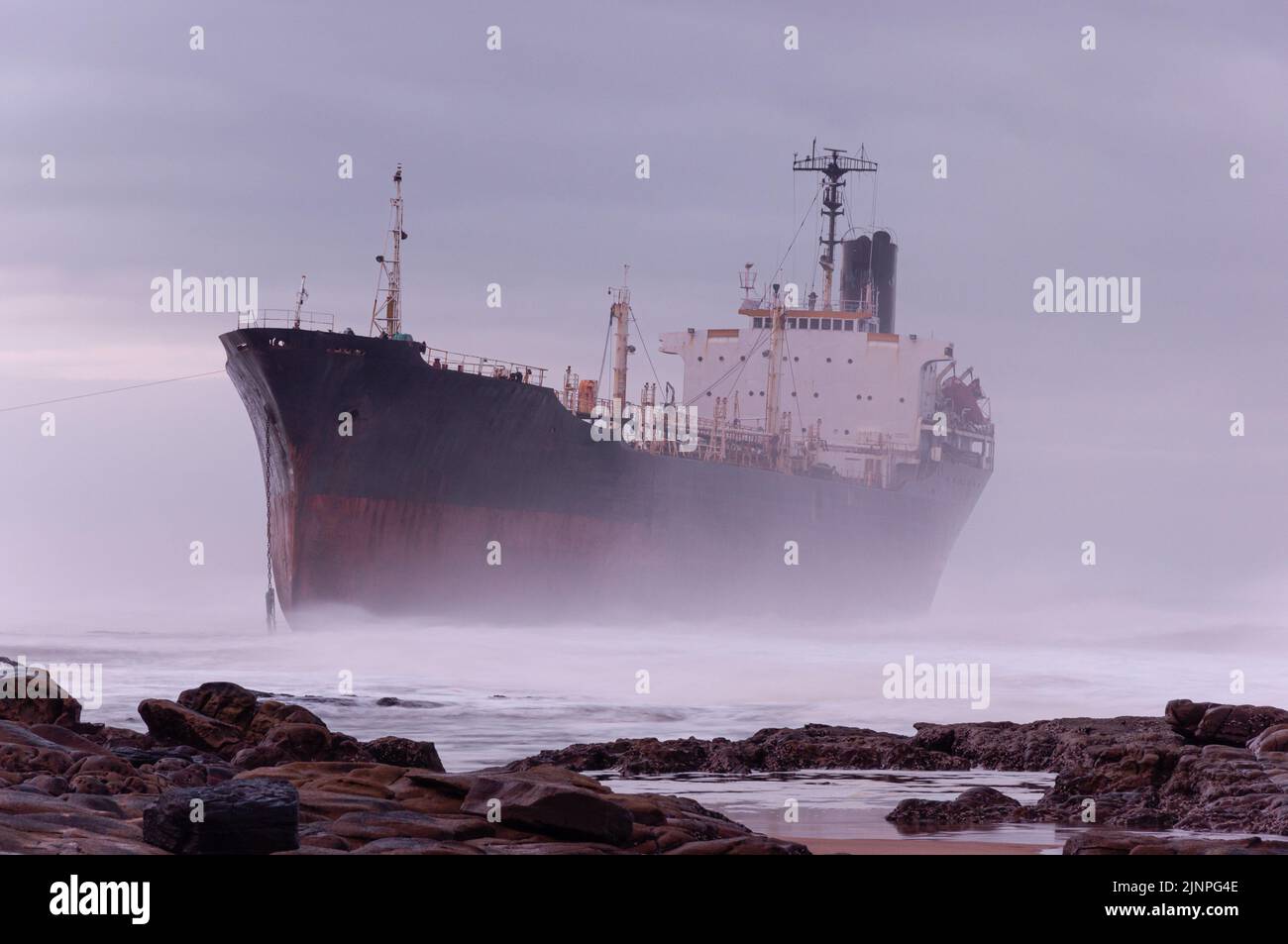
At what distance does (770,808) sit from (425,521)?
17.6 metres

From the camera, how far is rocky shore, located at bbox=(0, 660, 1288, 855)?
8.62 meters

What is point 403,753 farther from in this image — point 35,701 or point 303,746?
point 35,701

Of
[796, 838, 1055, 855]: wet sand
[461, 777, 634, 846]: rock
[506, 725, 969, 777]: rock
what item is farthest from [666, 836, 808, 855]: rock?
[506, 725, 969, 777]: rock

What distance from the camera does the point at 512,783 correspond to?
9484 millimetres

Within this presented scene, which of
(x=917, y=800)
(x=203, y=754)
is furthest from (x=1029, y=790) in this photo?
(x=203, y=754)

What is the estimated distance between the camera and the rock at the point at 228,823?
8391mm

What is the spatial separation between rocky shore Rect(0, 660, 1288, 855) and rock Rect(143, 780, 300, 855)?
0.04ft

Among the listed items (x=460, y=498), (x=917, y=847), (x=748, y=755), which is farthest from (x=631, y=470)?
(x=917, y=847)

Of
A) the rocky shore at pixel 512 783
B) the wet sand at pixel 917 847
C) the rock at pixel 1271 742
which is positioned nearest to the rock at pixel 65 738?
the rocky shore at pixel 512 783

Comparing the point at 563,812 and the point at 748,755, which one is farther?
the point at 748,755

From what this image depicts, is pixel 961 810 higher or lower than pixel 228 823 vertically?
lower

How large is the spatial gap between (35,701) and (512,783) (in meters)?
6.96

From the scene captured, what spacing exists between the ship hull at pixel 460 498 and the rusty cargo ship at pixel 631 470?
4 cm

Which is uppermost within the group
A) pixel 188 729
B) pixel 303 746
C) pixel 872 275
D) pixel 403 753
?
pixel 872 275
